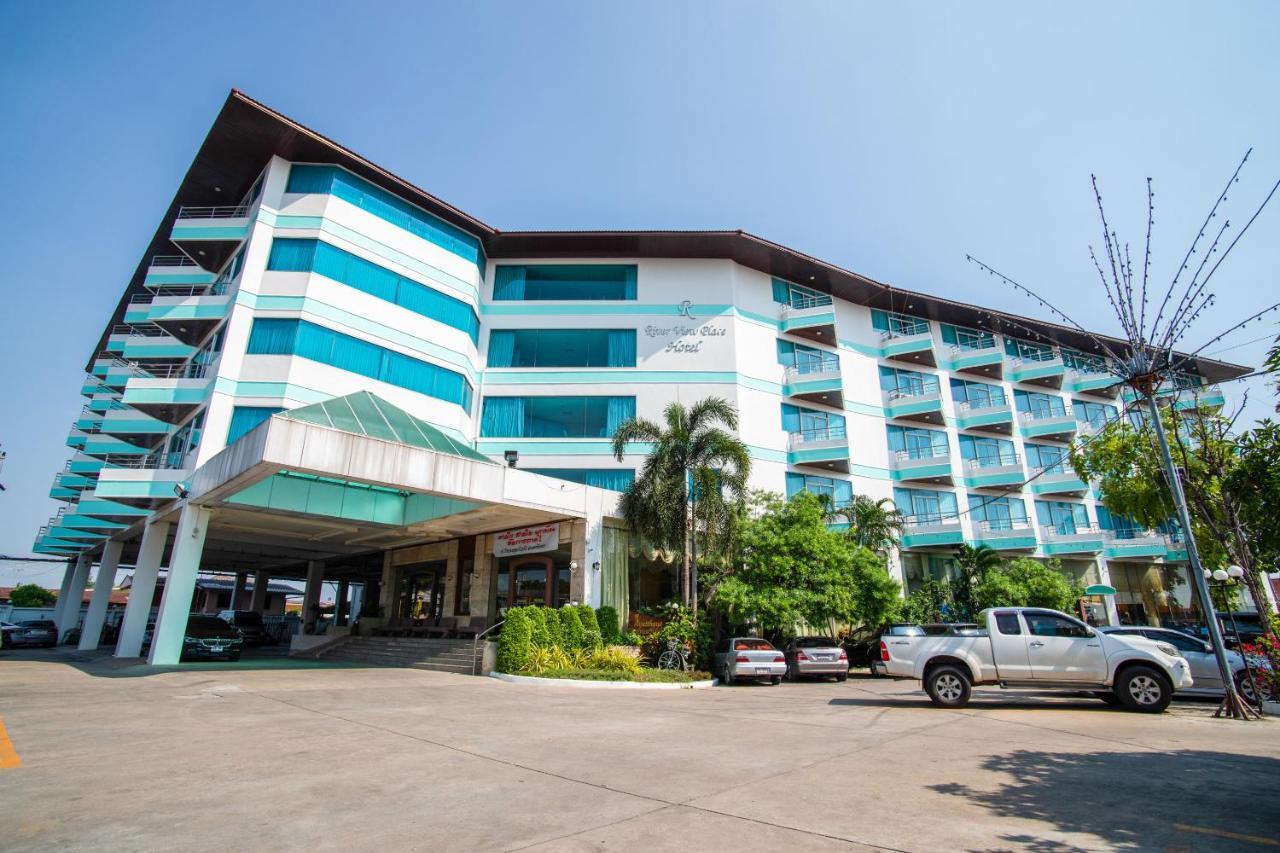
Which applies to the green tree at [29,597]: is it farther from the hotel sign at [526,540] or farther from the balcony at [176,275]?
the hotel sign at [526,540]

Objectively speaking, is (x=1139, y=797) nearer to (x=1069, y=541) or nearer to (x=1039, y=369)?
(x=1069, y=541)

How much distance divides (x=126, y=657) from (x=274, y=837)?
942 inches

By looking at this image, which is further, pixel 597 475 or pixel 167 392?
pixel 597 475

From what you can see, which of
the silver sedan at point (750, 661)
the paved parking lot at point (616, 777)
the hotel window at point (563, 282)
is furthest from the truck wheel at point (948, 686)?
the hotel window at point (563, 282)

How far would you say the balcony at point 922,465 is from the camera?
32.8 metres

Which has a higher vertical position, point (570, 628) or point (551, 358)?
point (551, 358)

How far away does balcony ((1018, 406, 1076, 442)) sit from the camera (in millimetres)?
36888

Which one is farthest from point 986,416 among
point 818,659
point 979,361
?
point 818,659

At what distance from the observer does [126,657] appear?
22.1 meters

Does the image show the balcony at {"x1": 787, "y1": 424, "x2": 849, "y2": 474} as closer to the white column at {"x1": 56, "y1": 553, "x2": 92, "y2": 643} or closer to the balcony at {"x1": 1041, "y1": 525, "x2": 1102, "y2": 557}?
the balcony at {"x1": 1041, "y1": 525, "x2": 1102, "y2": 557}

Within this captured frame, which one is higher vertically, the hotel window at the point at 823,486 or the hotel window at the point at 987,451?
the hotel window at the point at 987,451

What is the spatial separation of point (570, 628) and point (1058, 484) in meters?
30.6

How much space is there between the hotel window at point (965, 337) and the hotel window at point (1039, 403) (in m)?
3.65

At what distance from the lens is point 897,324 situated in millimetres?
37281
